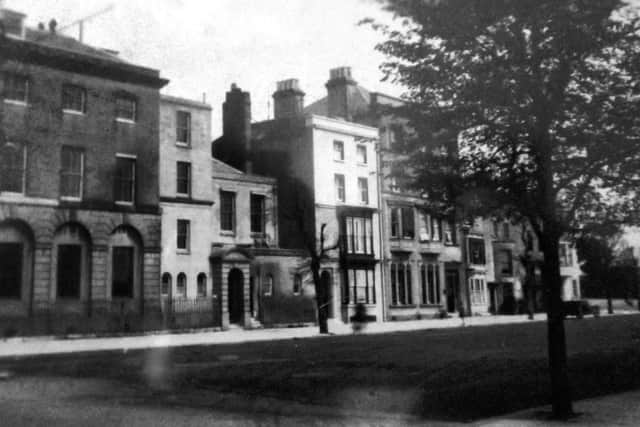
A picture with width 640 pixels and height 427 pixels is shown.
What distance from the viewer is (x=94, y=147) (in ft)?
102

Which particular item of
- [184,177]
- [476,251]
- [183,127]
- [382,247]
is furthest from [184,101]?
[476,251]

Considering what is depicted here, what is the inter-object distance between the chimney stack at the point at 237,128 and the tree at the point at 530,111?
35.8 m

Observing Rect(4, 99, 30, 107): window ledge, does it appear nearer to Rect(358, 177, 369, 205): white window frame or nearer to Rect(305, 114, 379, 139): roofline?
Rect(305, 114, 379, 139): roofline

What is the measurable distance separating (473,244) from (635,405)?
49414mm

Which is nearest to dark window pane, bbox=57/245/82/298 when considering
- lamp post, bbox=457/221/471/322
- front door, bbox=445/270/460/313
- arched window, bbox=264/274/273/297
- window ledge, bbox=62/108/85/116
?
window ledge, bbox=62/108/85/116

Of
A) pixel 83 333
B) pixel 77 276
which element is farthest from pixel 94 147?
pixel 83 333

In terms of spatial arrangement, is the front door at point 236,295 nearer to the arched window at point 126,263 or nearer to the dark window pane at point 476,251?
the arched window at point 126,263

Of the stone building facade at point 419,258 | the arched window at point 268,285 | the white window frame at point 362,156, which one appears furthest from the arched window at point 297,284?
the white window frame at point 362,156

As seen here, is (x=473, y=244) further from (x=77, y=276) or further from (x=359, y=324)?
(x=77, y=276)

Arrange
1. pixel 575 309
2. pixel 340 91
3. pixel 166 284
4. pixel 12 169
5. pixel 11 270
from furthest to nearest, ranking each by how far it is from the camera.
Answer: pixel 340 91, pixel 575 309, pixel 166 284, pixel 11 270, pixel 12 169

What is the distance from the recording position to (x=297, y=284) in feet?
137

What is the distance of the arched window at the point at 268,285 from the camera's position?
132ft

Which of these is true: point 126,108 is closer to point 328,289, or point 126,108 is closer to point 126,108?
point 126,108

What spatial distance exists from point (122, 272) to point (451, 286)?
3009cm
